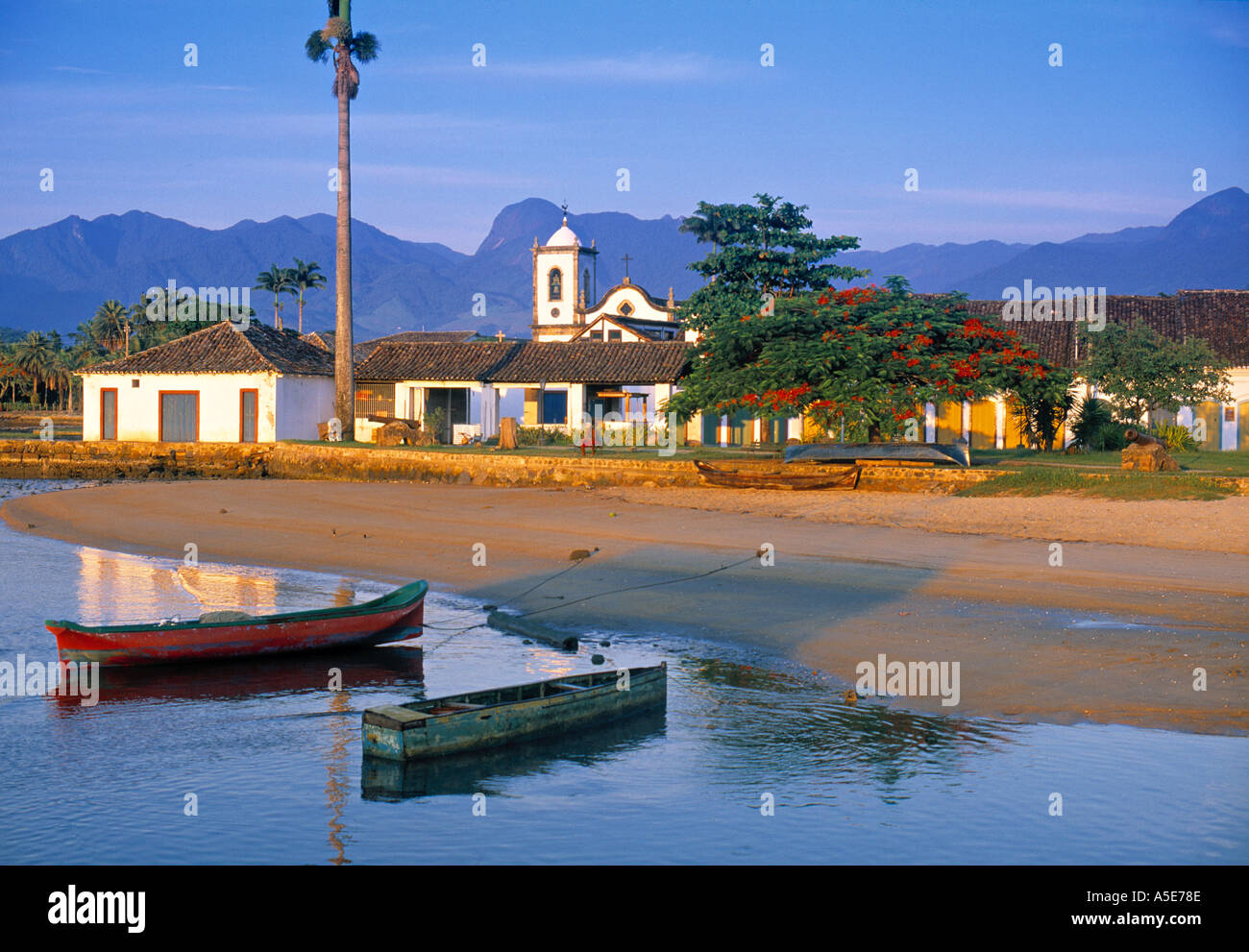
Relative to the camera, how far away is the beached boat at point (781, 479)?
2581 cm

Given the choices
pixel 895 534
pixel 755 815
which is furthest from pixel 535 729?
pixel 895 534

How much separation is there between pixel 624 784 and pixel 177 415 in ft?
128

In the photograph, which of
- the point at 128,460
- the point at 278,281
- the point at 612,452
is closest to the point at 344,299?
the point at 128,460

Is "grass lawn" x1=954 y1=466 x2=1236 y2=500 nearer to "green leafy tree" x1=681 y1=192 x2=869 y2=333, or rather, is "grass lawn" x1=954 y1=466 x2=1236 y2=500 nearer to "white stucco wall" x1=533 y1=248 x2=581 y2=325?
"green leafy tree" x1=681 y1=192 x2=869 y2=333

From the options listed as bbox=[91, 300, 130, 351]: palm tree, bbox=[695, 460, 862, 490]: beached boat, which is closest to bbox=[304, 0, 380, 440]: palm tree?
bbox=[695, 460, 862, 490]: beached boat

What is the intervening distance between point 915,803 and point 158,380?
4101 cm

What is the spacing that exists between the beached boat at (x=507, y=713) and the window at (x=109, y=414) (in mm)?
39113

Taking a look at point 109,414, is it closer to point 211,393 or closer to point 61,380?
point 211,393

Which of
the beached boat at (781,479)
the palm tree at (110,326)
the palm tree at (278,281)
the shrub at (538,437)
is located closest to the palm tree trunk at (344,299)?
the shrub at (538,437)

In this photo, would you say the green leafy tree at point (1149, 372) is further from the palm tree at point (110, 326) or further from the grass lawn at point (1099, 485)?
the palm tree at point (110, 326)

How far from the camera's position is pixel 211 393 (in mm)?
43906

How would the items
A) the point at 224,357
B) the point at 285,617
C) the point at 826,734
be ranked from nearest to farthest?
the point at 826,734
the point at 285,617
the point at 224,357

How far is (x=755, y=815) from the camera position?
8516mm
